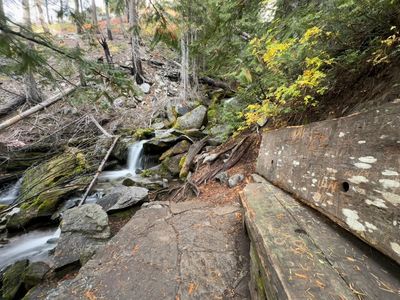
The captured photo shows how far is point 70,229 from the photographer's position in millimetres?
4129

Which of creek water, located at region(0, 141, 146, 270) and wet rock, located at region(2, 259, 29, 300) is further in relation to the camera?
creek water, located at region(0, 141, 146, 270)

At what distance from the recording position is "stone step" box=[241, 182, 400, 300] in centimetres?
114

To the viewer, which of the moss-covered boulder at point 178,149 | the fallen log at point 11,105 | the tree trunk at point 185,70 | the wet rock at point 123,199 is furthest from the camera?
the tree trunk at point 185,70

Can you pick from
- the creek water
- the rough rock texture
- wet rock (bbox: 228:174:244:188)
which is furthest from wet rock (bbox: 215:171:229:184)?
the creek water

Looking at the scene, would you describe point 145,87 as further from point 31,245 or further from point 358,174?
point 358,174

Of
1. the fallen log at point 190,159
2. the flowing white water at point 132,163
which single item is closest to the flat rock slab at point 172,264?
the fallen log at point 190,159

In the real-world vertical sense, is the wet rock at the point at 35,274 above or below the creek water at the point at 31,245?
above

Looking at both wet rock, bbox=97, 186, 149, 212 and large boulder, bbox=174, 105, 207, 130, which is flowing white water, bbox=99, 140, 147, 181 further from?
wet rock, bbox=97, 186, 149, 212

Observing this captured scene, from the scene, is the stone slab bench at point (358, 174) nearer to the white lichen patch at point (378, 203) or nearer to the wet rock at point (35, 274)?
the white lichen patch at point (378, 203)

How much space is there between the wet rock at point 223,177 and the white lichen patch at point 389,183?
3.41 m

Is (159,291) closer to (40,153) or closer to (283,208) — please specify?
(283,208)

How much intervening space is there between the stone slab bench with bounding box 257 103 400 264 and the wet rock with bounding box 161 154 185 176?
5551 mm

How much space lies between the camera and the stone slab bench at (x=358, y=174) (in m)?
1.22

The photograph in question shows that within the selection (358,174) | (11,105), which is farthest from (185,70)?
(358,174)
